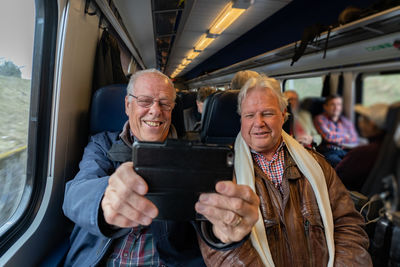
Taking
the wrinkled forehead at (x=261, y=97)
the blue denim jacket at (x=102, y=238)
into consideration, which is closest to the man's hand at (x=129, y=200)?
the blue denim jacket at (x=102, y=238)

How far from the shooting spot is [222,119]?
7.05 ft

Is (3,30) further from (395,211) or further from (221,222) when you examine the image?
(395,211)

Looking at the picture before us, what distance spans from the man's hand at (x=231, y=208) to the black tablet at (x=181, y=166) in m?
0.03

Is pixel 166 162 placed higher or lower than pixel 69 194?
higher

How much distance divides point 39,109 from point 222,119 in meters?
1.38

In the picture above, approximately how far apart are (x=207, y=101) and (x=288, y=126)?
0.74m

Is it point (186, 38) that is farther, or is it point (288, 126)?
point (186, 38)

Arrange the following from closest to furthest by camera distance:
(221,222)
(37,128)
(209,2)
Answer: (221,222) < (37,128) < (209,2)

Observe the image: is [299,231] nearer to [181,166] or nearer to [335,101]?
[181,166]

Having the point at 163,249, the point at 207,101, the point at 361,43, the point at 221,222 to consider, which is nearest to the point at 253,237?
the point at 163,249

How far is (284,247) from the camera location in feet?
4.75

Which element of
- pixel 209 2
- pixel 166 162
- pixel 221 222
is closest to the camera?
pixel 166 162

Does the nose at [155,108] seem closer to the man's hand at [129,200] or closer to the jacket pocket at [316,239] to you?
the man's hand at [129,200]

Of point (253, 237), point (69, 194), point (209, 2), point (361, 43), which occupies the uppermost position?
point (209, 2)
